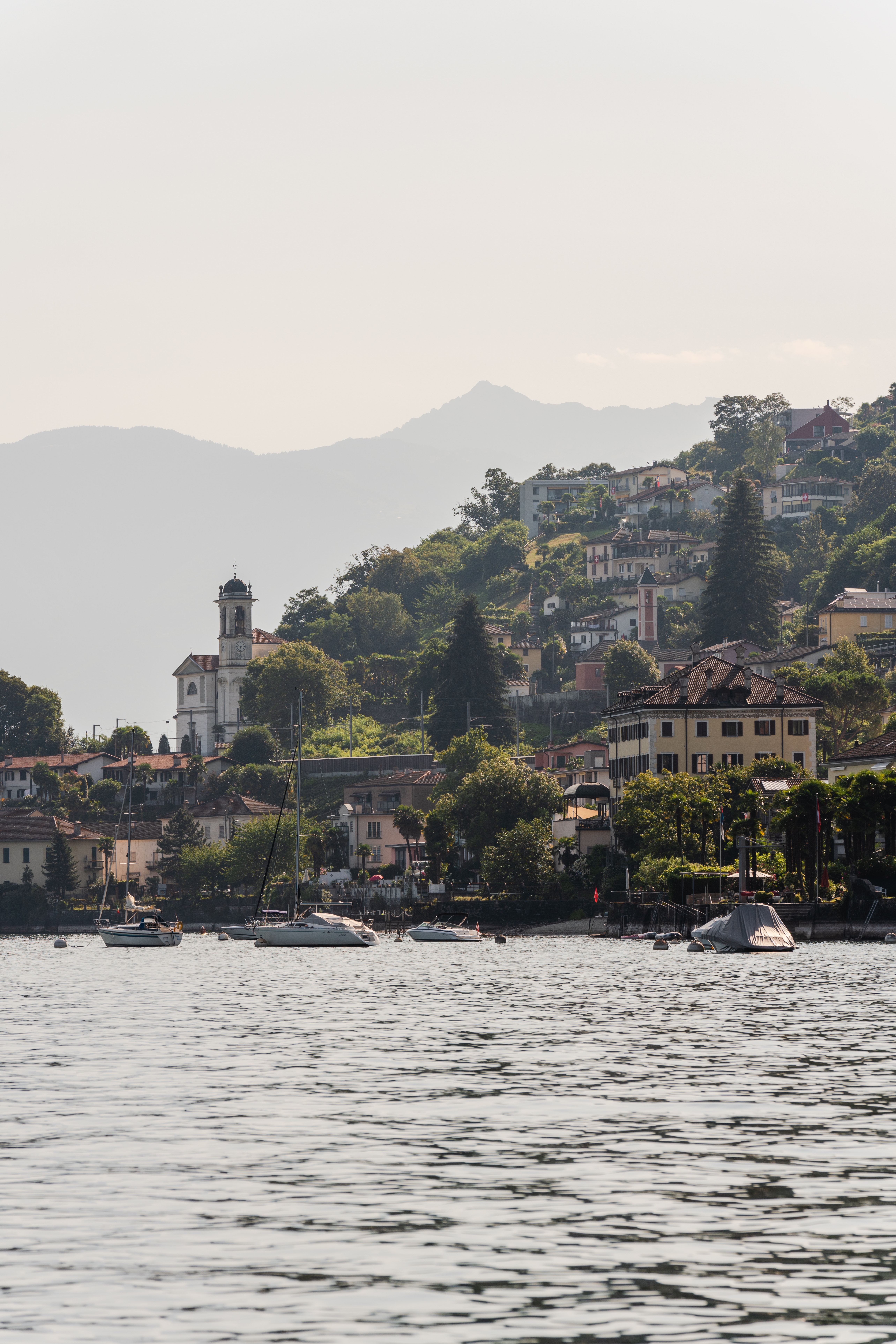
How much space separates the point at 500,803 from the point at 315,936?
36.5 metres

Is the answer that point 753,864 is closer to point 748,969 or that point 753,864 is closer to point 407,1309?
point 748,969

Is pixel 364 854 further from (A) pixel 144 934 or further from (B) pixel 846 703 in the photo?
(B) pixel 846 703

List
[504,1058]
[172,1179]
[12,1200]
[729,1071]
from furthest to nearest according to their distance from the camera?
[504,1058] → [729,1071] → [172,1179] → [12,1200]

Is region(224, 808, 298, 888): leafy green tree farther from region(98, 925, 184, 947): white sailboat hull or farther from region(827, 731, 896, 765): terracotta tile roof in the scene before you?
region(827, 731, 896, 765): terracotta tile roof

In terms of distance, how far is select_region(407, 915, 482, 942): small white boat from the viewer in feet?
453

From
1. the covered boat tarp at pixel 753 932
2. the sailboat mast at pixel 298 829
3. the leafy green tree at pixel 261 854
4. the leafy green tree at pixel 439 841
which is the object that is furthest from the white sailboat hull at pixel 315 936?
the leafy green tree at pixel 261 854

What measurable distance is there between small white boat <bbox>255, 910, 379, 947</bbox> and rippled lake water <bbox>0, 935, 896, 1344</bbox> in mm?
69713

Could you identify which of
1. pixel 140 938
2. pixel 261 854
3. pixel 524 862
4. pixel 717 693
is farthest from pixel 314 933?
pixel 261 854

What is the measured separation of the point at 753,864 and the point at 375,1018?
199ft

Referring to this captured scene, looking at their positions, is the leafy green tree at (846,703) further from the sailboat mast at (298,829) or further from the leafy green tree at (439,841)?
the sailboat mast at (298,829)

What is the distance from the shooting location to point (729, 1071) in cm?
3966

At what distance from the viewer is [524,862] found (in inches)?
5891

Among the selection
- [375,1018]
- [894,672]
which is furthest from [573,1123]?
[894,672]

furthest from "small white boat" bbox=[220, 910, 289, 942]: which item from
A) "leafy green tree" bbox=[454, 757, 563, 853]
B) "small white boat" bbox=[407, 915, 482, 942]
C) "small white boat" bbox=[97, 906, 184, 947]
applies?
"leafy green tree" bbox=[454, 757, 563, 853]
